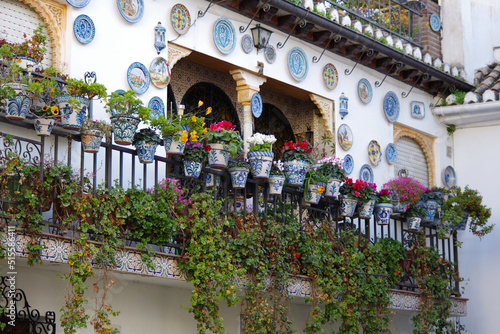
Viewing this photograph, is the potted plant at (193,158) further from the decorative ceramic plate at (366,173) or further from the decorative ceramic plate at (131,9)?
the decorative ceramic plate at (366,173)

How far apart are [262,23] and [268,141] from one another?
8.03ft

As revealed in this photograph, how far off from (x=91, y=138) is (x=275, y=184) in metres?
2.64

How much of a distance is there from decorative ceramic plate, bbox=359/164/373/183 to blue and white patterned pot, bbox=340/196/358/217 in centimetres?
183

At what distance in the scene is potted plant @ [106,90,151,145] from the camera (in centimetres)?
854

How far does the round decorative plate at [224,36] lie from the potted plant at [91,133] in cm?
316

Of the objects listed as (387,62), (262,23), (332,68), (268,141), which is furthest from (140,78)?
(387,62)

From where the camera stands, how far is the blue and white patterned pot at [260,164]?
995 centimetres

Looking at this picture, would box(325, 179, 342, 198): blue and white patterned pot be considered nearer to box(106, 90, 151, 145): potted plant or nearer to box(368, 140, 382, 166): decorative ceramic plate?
box(368, 140, 382, 166): decorative ceramic plate

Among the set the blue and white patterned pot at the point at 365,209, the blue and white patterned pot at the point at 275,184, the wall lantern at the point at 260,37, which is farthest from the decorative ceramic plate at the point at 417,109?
the blue and white patterned pot at the point at 275,184

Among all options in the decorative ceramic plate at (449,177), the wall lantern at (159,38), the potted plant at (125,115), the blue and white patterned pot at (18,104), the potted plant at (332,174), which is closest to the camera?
the blue and white patterned pot at (18,104)

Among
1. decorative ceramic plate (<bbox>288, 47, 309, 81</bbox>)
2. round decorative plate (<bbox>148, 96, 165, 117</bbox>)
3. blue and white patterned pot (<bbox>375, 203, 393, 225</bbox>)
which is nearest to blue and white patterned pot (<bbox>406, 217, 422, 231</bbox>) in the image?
blue and white patterned pot (<bbox>375, 203, 393, 225</bbox>)

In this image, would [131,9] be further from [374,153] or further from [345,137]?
[374,153]

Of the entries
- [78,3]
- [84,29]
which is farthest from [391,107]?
[78,3]

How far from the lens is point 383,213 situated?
12.1 meters
